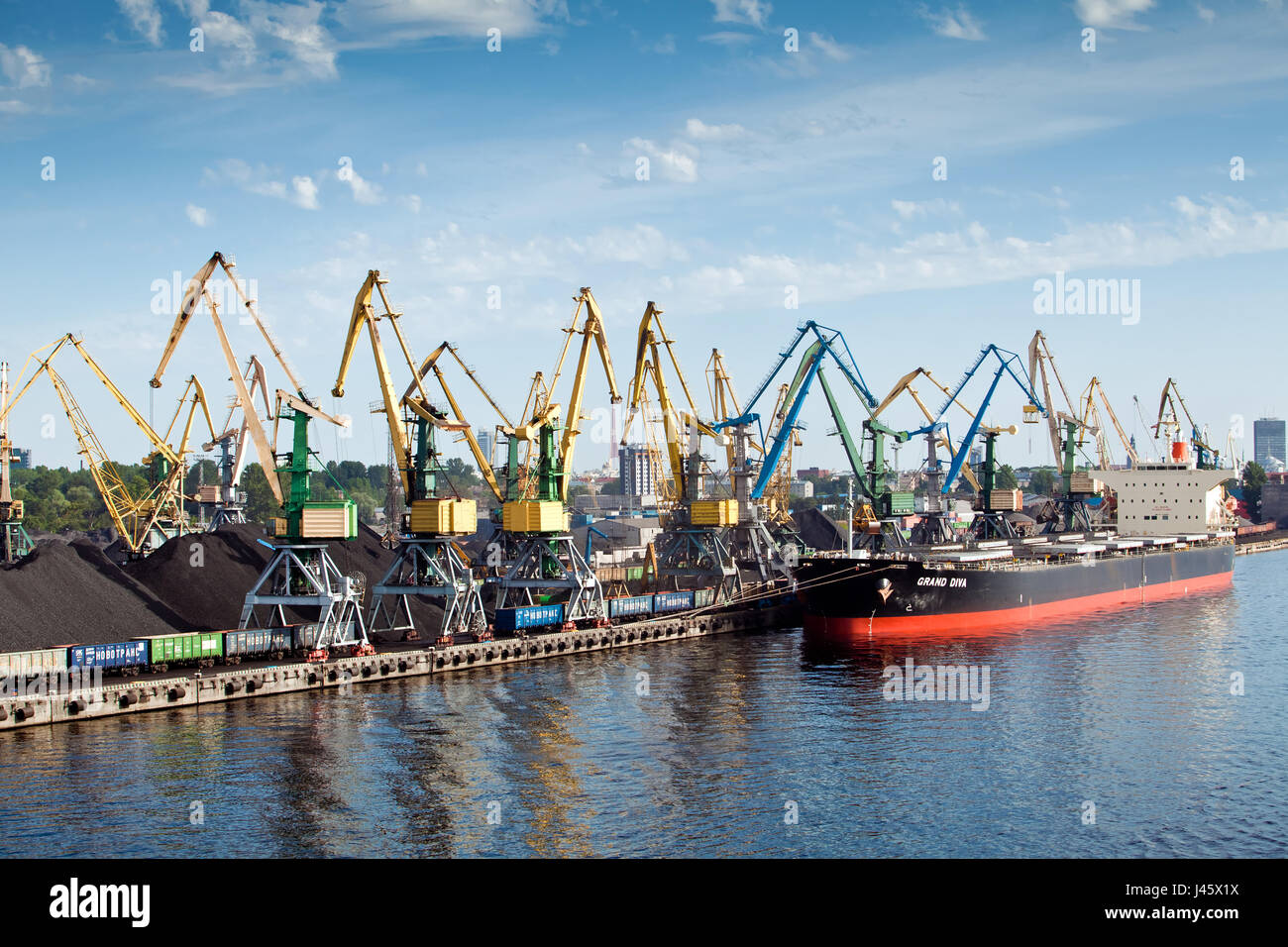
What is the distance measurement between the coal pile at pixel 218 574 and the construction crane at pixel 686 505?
2845 centimetres

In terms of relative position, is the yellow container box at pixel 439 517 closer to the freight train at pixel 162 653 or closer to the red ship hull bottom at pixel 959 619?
the freight train at pixel 162 653

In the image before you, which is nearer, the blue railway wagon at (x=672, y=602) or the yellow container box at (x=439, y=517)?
the yellow container box at (x=439, y=517)

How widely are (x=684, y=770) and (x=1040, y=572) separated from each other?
60302mm

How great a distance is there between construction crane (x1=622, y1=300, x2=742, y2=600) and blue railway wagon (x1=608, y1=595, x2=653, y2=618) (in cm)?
1185

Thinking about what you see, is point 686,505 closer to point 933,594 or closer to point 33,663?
point 933,594

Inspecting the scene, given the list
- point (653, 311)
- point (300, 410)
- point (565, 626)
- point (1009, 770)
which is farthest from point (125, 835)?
point (653, 311)

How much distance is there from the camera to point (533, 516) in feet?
270

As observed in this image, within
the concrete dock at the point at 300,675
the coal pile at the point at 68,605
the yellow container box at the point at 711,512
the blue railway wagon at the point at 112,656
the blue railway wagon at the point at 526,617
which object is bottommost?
the concrete dock at the point at 300,675

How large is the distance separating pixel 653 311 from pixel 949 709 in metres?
61.4

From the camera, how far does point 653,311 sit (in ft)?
355

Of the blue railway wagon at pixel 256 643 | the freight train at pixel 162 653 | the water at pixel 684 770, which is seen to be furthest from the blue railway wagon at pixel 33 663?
the blue railway wagon at pixel 256 643

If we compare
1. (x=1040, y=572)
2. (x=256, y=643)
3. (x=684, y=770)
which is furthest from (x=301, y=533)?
(x=1040, y=572)

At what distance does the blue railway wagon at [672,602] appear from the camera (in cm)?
9356
